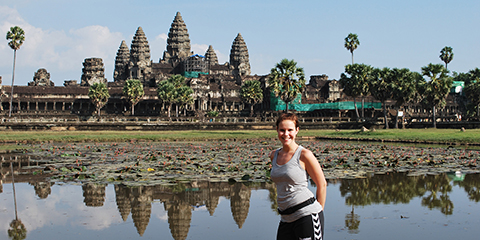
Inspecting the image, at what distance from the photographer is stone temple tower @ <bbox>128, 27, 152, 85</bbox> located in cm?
13175

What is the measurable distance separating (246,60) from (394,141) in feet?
370

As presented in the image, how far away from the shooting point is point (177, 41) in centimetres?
14362

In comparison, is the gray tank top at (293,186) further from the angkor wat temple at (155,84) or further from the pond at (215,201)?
the angkor wat temple at (155,84)

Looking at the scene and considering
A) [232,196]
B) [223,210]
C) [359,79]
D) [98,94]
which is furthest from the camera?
[98,94]

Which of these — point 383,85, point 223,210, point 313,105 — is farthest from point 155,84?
point 223,210

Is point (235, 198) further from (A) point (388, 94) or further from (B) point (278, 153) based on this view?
(A) point (388, 94)

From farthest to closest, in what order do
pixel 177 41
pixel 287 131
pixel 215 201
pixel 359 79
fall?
pixel 177 41 < pixel 359 79 < pixel 215 201 < pixel 287 131

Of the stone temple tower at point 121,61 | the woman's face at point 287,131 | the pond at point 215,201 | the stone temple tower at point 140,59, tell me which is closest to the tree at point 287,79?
the pond at point 215,201

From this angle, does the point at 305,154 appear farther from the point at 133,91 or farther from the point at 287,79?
the point at 133,91

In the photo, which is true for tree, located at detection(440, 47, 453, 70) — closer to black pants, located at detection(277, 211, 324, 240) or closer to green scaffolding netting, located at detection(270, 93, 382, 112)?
green scaffolding netting, located at detection(270, 93, 382, 112)

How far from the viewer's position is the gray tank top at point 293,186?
5621 mm

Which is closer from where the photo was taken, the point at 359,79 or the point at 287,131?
the point at 287,131

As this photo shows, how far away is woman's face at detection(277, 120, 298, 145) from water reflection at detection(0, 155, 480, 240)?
4.21m

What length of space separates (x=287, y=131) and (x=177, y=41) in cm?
14051
